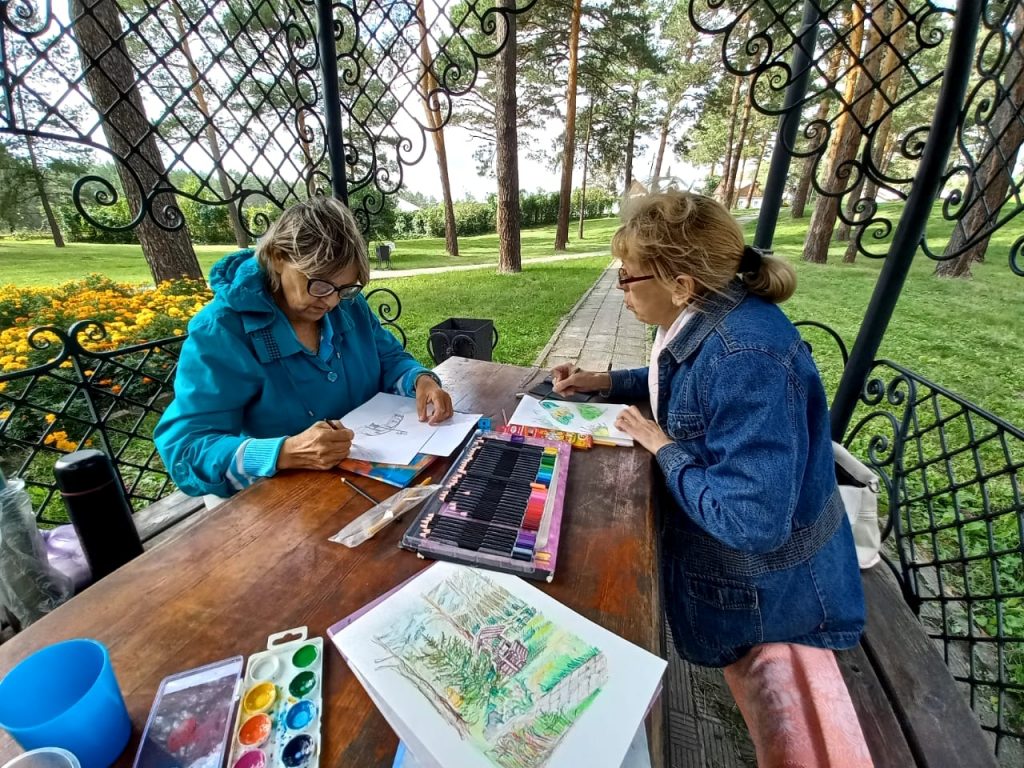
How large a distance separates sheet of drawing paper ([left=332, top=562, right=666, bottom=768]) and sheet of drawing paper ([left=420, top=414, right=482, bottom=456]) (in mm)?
487

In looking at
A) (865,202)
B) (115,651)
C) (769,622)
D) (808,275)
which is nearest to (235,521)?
(115,651)

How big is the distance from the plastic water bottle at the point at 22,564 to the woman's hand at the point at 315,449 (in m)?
0.67

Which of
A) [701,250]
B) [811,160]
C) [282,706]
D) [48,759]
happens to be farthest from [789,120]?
[811,160]

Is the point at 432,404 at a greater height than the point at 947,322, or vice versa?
the point at 432,404

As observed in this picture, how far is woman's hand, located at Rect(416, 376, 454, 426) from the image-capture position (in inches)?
58.1

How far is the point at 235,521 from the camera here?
3.29 feet

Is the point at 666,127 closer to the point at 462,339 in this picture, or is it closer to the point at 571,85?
the point at 571,85

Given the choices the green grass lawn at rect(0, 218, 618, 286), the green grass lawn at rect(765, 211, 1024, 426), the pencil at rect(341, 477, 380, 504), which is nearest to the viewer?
the pencil at rect(341, 477, 380, 504)

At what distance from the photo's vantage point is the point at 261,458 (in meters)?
1.18

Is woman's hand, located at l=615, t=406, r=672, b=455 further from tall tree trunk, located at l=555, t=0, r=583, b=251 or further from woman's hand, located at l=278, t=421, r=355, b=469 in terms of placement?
tall tree trunk, located at l=555, t=0, r=583, b=251

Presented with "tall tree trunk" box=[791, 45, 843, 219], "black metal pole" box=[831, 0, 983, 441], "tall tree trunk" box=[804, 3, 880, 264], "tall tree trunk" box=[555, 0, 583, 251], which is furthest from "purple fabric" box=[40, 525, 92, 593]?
"tall tree trunk" box=[555, 0, 583, 251]

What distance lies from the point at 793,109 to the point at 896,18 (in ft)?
28.1

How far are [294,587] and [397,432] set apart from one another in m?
0.62

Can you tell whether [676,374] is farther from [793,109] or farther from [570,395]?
[793,109]
